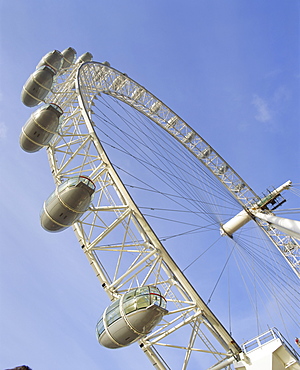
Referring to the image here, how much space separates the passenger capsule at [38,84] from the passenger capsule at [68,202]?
24.7 feet

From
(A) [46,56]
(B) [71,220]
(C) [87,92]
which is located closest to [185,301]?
(B) [71,220]

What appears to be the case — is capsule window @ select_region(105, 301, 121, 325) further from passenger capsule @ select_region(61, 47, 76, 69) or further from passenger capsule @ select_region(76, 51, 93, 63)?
passenger capsule @ select_region(76, 51, 93, 63)

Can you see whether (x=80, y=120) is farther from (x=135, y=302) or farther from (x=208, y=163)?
(x=208, y=163)

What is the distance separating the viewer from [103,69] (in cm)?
2453

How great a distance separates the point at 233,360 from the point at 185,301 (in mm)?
2761

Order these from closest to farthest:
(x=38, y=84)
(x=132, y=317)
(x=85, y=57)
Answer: (x=132, y=317), (x=38, y=84), (x=85, y=57)

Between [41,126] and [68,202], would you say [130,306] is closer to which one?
[68,202]

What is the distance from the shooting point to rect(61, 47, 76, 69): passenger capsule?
23.8 meters

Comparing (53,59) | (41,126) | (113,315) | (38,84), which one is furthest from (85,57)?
(113,315)

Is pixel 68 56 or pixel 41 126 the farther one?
pixel 68 56

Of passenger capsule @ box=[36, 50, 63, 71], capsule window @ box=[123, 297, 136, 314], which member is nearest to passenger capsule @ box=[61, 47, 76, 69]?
passenger capsule @ box=[36, 50, 63, 71]

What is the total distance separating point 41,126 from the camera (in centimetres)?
1412

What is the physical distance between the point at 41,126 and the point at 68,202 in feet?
15.0

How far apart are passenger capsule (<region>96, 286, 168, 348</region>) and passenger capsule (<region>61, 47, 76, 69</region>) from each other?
744 inches
